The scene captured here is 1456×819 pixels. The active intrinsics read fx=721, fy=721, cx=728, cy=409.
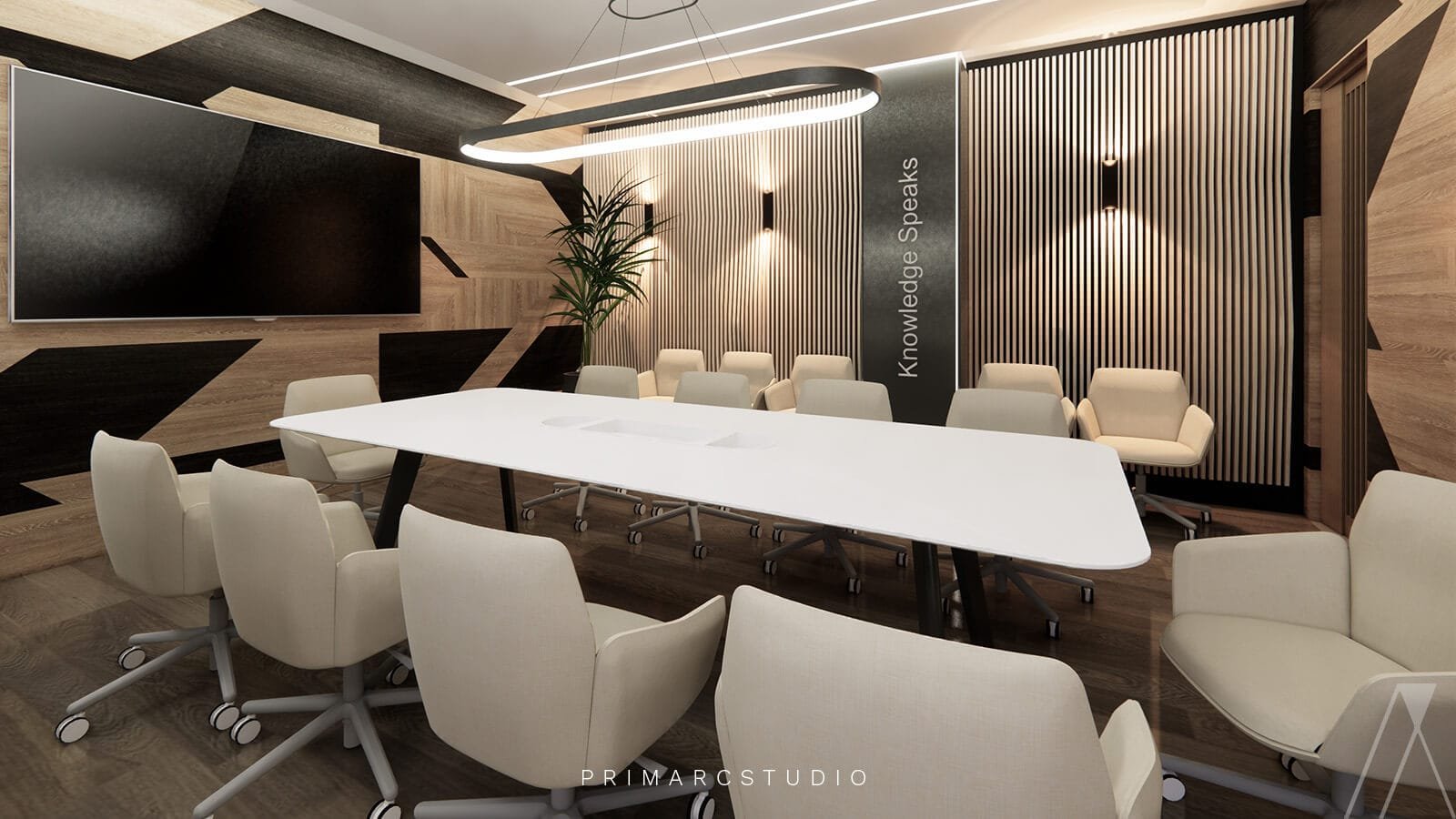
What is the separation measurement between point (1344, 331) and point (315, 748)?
5466 millimetres

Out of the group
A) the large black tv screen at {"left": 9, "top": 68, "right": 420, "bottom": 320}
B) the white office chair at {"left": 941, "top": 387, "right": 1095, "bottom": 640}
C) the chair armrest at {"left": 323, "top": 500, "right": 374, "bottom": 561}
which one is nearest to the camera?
the chair armrest at {"left": 323, "top": 500, "right": 374, "bottom": 561}

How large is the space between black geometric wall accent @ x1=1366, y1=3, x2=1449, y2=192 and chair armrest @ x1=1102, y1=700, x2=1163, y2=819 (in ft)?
10.8

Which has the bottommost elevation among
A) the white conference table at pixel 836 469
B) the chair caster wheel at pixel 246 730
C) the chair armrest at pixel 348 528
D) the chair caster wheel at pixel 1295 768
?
the chair caster wheel at pixel 1295 768

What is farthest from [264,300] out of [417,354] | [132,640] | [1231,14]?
[1231,14]

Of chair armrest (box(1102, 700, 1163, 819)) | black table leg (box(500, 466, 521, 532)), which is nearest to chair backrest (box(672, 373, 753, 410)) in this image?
black table leg (box(500, 466, 521, 532))

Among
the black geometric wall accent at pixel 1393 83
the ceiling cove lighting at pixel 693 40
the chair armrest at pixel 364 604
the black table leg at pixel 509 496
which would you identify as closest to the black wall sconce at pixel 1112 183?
the black geometric wall accent at pixel 1393 83

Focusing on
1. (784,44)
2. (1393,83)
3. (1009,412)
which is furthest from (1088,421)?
(784,44)

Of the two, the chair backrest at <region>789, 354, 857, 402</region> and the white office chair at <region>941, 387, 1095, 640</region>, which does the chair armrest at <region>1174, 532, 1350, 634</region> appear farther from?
the chair backrest at <region>789, 354, 857, 402</region>

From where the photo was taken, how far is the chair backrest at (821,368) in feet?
18.4

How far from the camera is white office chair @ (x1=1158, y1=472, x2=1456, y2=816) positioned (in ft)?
4.41

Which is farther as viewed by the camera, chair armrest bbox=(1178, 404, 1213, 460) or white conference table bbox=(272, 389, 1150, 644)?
chair armrest bbox=(1178, 404, 1213, 460)

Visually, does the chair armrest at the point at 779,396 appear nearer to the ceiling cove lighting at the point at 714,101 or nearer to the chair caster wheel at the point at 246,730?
the ceiling cove lighting at the point at 714,101

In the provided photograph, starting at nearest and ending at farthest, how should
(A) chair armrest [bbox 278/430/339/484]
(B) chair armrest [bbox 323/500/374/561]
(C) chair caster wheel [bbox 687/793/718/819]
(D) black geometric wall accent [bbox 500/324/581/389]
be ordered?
(C) chair caster wheel [bbox 687/793/718/819], (B) chair armrest [bbox 323/500/374/561], (A) chair armrest [bbox 278/430/339/484], (D) black geometric wall accent [bbox 500/324/581/389]

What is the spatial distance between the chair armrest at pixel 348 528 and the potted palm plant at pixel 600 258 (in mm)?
4010
